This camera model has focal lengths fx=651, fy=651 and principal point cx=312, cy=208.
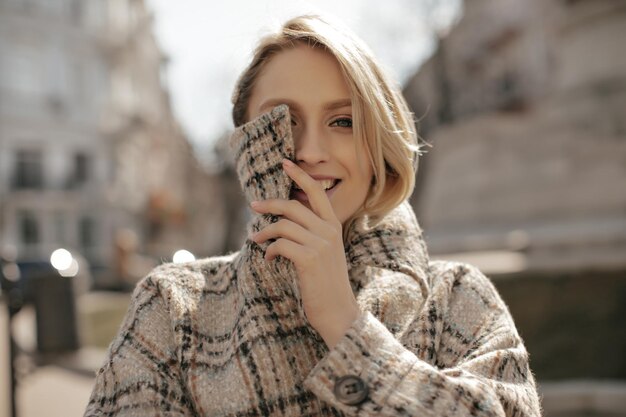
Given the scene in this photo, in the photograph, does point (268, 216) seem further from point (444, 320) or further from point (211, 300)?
point (444, 320)

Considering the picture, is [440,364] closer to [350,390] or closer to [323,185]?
[350,390]

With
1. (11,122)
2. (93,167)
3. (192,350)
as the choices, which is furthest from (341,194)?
(93,167)

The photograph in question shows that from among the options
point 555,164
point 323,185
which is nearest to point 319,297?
point 323,185

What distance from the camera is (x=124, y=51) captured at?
1457 inches

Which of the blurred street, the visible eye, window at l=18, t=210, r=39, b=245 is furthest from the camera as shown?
window at l=18, t=210, r=39, b=245

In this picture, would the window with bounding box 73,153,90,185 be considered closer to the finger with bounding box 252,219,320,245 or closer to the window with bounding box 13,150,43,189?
the window with bounding box 13,150,43,189

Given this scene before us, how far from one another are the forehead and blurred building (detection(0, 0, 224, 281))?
89.3 ft

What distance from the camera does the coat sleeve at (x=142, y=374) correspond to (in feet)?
4.83

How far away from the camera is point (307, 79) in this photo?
65.1 inches

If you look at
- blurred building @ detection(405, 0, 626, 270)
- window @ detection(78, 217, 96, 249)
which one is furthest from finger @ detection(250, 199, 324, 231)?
window @ detection(78, 217, 96, 249)

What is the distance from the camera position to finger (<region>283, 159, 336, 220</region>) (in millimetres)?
1475

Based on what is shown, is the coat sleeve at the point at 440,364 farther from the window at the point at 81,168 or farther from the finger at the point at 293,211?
the window at the point at 81,168

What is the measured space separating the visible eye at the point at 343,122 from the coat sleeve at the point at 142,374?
650 millimetres

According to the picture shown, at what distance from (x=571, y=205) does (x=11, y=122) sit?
26.0 m
